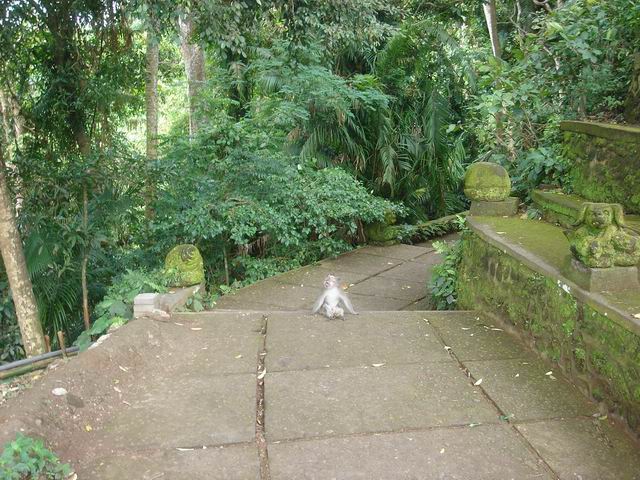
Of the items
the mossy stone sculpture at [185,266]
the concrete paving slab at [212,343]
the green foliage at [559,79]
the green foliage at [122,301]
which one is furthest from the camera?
the green foliage at [559,79]

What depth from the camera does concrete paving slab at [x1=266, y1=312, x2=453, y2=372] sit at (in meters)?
3.85

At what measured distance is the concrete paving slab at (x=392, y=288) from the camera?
7.12 m

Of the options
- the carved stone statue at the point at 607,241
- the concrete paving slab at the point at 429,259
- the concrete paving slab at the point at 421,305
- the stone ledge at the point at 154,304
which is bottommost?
the concrete paving slab at the point at 429,259

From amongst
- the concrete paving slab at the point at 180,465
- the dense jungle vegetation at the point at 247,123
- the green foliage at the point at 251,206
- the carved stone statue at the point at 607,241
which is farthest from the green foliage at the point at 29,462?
the green foliage at the point at 251,206

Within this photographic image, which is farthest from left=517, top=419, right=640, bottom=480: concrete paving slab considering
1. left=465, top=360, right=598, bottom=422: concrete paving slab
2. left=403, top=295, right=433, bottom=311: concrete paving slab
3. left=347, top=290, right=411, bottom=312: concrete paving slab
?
left=347, top=290, right=411, bottom=312: concrete paving slab

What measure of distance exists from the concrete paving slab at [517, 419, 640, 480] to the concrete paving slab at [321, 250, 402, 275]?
5.18 m

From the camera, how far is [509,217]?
5742 millimetres

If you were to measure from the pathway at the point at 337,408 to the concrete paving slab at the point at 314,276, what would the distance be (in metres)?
2.62

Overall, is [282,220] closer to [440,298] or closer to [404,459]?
[440,298]

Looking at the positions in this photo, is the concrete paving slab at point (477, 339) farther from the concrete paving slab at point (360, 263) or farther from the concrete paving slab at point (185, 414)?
the concrete paving slab at point (360, 263)

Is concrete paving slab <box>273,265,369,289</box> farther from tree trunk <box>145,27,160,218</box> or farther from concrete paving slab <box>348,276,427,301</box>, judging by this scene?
tree trunk <box>145,27,160,218</box>

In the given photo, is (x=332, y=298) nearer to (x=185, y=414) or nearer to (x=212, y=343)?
A: (x=212, y=343)

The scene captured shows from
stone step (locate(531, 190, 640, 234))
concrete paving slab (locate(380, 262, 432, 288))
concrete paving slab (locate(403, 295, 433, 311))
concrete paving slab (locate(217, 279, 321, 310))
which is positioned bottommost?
concrete paving slab (locate(380, 262, 432, 288))

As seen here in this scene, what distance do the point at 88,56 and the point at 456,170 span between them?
716cm
